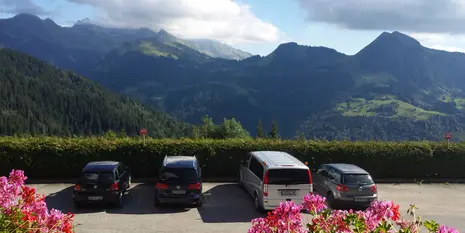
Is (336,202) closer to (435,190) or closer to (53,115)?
(435,190)

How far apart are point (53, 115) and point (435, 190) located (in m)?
195

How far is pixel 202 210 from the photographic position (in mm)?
15523

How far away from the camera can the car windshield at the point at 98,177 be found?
1512 cm

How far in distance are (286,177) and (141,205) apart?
573 centimetres

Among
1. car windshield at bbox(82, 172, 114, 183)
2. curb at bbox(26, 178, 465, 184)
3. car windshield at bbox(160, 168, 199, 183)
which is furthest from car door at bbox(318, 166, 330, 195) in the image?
car windshield at bbox(82, 172, 114, 183)

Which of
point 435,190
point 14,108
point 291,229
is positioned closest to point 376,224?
point 291,229

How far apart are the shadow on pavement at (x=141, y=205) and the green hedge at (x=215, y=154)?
2.78 m

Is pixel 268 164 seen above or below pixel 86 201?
above

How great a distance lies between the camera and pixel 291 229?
14.8 feet

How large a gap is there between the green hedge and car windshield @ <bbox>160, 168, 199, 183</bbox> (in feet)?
19.7

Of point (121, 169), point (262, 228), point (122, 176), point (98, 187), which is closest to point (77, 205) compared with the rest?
point (98, 187)

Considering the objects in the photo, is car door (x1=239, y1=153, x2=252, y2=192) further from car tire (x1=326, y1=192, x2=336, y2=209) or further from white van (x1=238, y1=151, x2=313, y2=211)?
car tire (x1=326, y1=192, x2=336, y2=209)

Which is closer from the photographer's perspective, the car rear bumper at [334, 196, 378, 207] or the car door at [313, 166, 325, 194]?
the car rear bumper at [334, 196, 378, 207]

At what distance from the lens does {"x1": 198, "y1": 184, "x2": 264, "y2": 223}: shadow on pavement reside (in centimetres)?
1466
